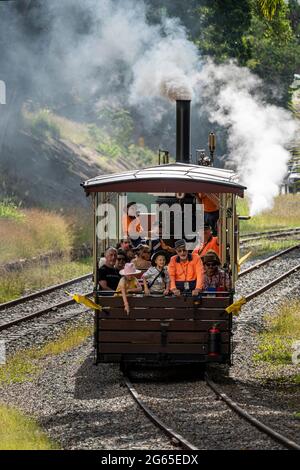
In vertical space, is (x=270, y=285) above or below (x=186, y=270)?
below

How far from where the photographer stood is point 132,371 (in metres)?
14.7

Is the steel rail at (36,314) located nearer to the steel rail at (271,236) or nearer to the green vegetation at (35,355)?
the green vegetation at (35,355)

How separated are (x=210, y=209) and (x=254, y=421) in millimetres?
5485

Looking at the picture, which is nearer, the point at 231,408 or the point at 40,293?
the point at 231,408

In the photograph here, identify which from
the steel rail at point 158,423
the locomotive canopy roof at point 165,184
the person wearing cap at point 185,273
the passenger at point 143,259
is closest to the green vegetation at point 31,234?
the passenger at point 143,259

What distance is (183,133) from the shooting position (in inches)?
772

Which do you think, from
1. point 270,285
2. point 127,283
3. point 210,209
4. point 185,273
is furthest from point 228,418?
point 270,285

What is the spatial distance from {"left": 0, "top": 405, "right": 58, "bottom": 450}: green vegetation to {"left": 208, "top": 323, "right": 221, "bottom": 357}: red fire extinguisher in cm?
255

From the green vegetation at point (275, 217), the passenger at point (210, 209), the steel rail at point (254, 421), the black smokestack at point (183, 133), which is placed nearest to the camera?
the steel rail at point (254, 421)

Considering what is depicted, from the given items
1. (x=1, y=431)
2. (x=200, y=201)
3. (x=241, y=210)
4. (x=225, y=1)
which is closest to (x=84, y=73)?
(x=225, y=1)

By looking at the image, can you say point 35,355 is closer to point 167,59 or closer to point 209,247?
point 209,247

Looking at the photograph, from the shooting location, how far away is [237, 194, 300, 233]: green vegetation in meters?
36.1

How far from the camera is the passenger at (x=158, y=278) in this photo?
541 inches

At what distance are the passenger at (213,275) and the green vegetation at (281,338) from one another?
1.34 metres
